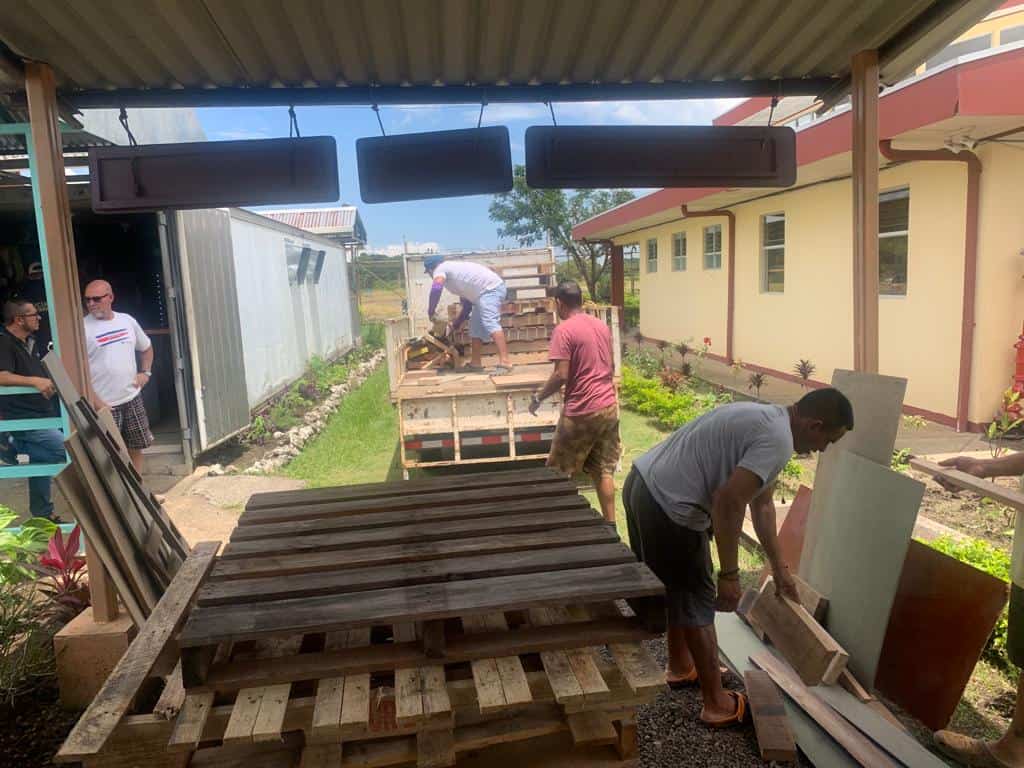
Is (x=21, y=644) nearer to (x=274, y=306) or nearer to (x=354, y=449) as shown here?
(x=354, y=449)

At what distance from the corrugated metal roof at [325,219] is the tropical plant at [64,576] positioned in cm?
1743

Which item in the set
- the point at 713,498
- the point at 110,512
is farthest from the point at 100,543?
the point at 713,498

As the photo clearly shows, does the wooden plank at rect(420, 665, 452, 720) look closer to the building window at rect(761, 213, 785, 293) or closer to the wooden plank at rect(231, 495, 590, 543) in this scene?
the wooden plank at rect(231, 495, 590, 543)

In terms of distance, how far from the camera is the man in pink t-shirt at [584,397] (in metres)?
5.03

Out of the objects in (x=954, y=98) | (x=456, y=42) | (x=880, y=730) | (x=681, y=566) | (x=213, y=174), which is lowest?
(x=880, y=730)

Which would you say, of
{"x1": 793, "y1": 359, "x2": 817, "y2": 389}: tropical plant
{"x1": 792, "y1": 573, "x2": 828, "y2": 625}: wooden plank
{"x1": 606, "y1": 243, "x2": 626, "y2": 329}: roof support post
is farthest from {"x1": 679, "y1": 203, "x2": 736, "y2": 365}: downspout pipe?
{"x1": 792, "y1": 573, "x2": 828, "y2": 625}: wooden plank

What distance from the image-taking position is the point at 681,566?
9.52 ft

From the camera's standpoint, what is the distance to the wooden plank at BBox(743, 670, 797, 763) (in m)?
2.71

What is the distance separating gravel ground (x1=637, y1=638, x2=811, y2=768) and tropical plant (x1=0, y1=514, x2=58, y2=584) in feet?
10.2

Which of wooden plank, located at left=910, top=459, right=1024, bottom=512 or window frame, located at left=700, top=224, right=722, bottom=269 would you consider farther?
window frame, located at left=700, top=224, right=722, bottom=269

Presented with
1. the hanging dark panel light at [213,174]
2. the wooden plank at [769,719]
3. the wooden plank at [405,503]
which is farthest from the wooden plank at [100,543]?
the wooden plank at [769,719]

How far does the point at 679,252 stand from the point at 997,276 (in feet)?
29.9

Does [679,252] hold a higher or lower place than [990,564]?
higher

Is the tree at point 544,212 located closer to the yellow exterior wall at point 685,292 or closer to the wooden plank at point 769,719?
the yellow exterior wall at point 685,292
